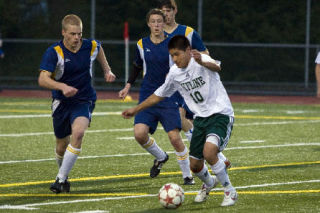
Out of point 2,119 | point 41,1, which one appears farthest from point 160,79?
point 41,1

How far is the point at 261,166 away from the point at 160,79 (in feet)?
7.27

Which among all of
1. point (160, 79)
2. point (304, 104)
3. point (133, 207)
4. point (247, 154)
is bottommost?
point (304, 104)

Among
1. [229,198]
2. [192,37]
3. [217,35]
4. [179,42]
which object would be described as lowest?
[217,35]

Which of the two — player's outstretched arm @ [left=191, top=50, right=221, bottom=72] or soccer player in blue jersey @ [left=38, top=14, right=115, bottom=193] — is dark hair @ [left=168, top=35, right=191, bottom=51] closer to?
player's outstretched arm @ [left=191, top=50, right=221, bottom=72]

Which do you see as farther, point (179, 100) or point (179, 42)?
point (179, 100)

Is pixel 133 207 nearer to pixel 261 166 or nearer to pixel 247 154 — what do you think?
pixel 261 166

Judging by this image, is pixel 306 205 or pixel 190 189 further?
pixel 190 189

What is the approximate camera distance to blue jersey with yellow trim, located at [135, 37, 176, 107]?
A: 34.2 ft

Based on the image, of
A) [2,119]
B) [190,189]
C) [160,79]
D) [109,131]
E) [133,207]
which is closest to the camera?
[133,207]

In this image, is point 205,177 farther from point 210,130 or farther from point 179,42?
point 179,42

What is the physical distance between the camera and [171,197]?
8.33 m

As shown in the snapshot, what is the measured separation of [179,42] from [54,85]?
4.85ft

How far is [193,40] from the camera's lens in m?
10.5

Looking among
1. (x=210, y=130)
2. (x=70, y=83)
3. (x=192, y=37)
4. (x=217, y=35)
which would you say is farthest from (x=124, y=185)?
(x=217, y=35)
